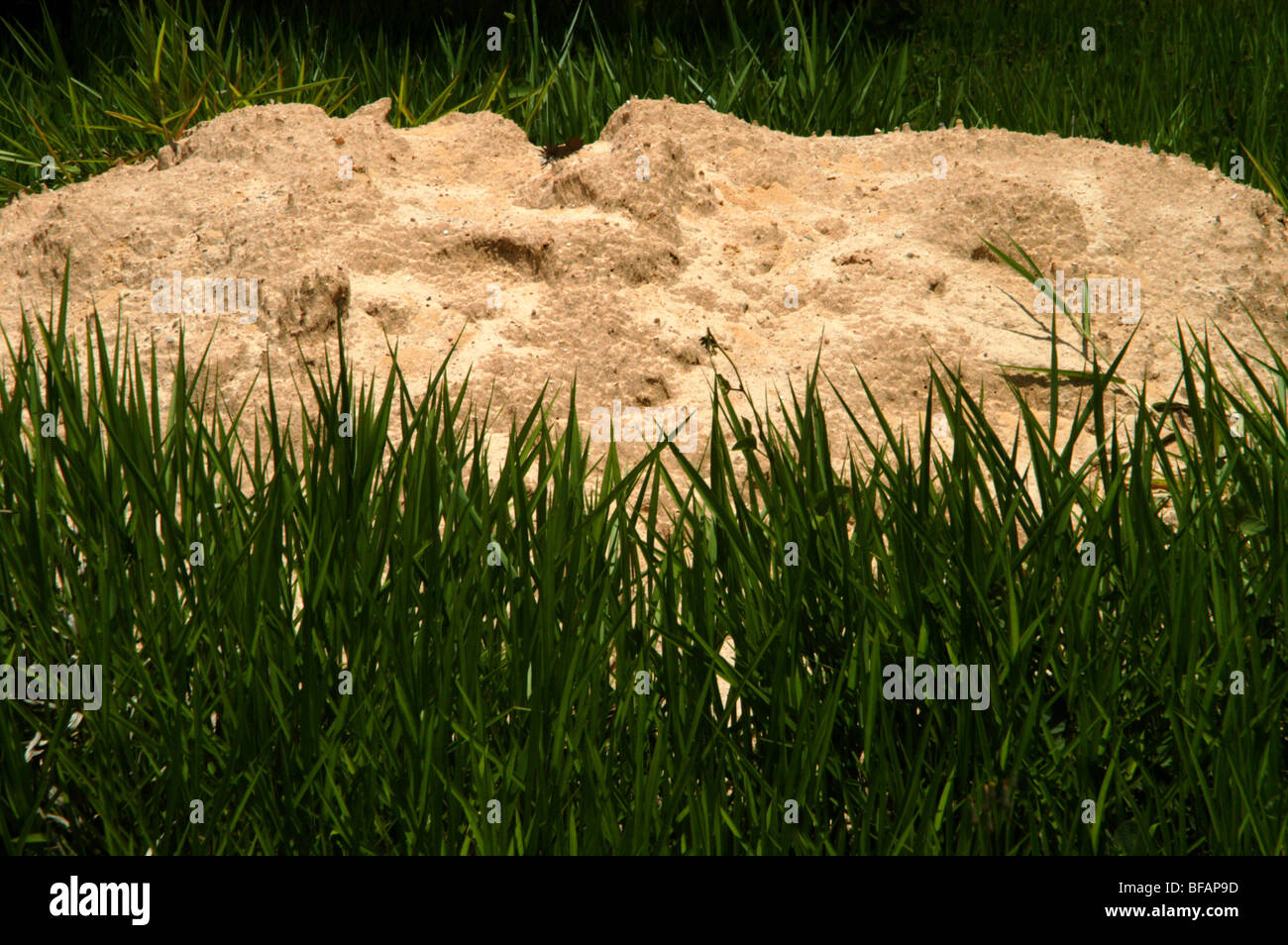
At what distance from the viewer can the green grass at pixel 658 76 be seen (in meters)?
3.89

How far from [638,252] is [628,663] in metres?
1.40

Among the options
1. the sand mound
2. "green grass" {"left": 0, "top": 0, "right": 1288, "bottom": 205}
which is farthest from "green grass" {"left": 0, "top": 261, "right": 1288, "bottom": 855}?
"green grass" {"left": 0, "top": 0, "right": 1288, "bottom": 205}

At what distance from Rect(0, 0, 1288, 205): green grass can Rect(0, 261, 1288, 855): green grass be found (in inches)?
97.1

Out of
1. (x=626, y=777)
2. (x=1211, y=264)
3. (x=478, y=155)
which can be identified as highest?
(x=478, y=155)

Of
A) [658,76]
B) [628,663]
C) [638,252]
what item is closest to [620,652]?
[628,663]

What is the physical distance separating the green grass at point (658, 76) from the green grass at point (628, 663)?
8.09 feet

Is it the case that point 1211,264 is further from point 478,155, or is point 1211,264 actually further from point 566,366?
point 478,155

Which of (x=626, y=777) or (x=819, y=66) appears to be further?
(x=819, y=66)

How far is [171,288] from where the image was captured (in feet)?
8.80

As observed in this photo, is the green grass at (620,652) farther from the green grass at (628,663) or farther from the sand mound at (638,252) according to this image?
the sand mound at (638,252)

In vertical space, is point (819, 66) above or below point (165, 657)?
above

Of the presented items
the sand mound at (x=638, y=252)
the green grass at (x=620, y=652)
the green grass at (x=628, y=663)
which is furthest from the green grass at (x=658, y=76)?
the green grass at (x=628, y=663)

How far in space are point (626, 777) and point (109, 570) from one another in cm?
75

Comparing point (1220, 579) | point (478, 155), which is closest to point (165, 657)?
point (1220, 579)
